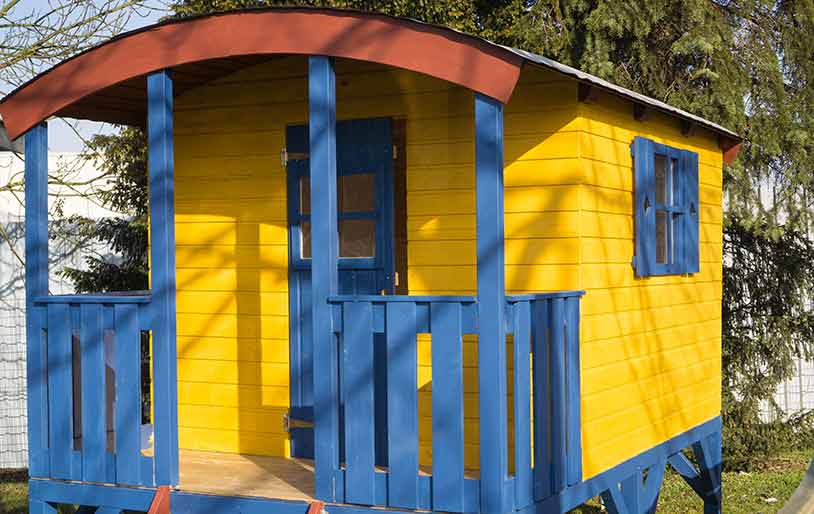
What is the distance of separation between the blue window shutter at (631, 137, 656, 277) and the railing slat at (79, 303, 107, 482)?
3.35m

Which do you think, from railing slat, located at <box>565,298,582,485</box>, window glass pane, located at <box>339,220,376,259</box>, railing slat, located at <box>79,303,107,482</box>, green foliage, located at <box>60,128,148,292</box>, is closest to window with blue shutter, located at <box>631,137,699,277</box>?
railing slat, located at <box>565,298,582,485</box>

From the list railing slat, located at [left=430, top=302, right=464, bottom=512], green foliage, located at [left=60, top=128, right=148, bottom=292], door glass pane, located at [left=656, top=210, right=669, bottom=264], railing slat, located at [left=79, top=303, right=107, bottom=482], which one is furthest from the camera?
green foliage, located at [left=60, top=128, right=148, bottom=292]

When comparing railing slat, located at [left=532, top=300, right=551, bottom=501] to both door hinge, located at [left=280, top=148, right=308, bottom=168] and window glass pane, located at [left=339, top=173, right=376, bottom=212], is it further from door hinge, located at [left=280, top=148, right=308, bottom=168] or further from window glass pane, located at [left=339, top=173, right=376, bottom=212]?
door hinge, located at [left=280, top=148, right=308, bottom=168]

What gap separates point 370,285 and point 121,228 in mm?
7544

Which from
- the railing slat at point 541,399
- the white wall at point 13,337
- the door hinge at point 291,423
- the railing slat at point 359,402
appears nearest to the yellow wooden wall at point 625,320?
the railing slat at point 541,399

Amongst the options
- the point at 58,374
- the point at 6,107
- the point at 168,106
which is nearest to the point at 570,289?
the point at 168,106

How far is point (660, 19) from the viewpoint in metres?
13.0

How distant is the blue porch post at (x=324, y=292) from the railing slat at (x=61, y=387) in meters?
1.73

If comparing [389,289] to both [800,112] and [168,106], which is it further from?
[800,112]

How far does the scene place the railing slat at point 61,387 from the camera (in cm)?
642

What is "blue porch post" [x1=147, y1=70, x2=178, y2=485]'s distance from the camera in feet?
19.7

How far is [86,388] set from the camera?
249 inches

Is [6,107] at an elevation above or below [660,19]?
below

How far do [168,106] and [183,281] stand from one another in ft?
5.95
